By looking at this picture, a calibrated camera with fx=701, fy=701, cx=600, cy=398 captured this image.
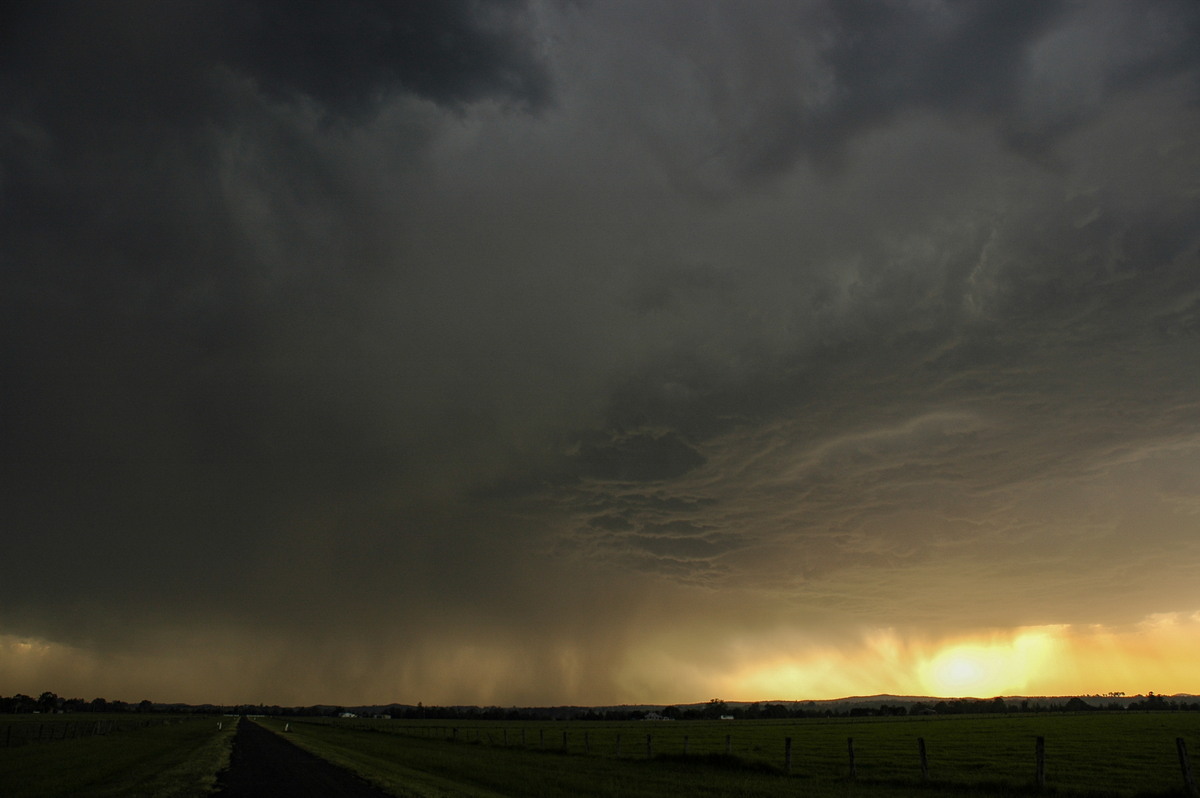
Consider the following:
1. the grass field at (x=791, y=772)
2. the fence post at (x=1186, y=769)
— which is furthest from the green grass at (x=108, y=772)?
the fence post at (x=1186, y=769)

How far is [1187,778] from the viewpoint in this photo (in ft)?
77.9

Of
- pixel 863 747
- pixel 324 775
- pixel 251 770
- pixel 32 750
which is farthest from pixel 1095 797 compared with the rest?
pixel 32 750

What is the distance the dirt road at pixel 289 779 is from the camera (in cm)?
2425

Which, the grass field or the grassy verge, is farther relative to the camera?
the grass field

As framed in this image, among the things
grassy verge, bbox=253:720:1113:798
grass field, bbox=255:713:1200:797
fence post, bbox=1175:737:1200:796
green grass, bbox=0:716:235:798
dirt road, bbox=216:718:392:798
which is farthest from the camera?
grass field, bbox=255:713:1200:797

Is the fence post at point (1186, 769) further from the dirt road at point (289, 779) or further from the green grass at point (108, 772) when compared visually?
the green grass at point (108, 772)

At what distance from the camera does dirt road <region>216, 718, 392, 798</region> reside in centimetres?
2425

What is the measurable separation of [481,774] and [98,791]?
15.9 metres

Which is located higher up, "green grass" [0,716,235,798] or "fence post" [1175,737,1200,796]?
"fence post" [1175,737,1200,796]

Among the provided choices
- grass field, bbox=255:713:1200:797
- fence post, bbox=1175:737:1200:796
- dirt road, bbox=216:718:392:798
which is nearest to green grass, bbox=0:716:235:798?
dirt road, bbox=216:718:392:798

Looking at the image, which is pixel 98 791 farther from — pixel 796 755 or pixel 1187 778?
pixel 796 755

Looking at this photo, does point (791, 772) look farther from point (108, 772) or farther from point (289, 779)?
point (108, 772)

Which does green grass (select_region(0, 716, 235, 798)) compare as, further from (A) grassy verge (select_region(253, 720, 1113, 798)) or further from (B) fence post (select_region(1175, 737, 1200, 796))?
Result: (B) fence post (select_region(1175, 737, 1200, 796))

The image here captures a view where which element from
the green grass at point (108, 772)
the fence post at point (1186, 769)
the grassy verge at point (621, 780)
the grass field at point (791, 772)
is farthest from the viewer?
the grass field at point (791, 772)
